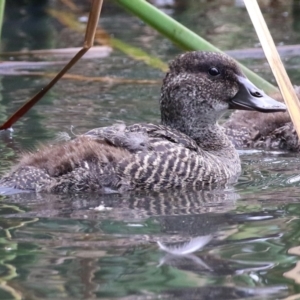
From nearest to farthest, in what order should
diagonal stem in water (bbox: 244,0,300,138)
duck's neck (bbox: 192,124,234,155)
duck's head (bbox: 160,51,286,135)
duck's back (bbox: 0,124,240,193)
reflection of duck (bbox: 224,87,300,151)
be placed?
1. diagonal stem in water (bbox: 244,0,300,138)
2. duck's back (bbox: 0,124,240,193)
3. duck's head (bbox: 160,51,286,135)
4. duck's neck (bbox: 192,124,234,155)
5. reflection of duck (bbox: 224,87,300,151)

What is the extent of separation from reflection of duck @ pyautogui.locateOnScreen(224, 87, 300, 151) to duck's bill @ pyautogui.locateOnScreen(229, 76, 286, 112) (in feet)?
2.93

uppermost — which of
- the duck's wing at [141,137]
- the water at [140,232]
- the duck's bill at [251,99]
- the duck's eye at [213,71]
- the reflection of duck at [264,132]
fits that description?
the duck's eye at [213,71]

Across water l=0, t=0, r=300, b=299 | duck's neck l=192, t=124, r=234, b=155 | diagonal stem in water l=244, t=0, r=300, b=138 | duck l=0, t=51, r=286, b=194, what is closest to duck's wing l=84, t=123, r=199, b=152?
duck l=0, t=51, r=286, b=194

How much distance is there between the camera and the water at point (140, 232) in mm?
3701

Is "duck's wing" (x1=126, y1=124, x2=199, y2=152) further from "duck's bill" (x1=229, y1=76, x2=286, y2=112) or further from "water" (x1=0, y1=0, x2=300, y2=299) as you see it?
"duck's bill" (x1=229, y1=76, x2=286, y2=112)

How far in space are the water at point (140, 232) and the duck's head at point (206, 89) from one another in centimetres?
49

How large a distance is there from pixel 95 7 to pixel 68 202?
1.20 m

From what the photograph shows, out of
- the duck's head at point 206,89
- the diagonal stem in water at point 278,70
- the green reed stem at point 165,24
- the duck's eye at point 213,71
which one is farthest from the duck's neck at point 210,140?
the diagonal stem in water at point 278,70

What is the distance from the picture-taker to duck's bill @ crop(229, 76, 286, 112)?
6000mm

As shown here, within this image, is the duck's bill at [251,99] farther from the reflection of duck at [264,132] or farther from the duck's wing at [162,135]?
the reflection of duck at [264,132]

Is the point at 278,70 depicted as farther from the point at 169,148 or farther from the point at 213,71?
the point at 213,71

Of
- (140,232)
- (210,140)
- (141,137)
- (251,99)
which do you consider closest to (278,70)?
(140,232)

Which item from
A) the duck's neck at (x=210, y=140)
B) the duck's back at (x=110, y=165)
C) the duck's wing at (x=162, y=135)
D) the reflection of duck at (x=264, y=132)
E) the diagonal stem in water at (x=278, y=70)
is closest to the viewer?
the diagonal stem in water at (x=278, y=70)

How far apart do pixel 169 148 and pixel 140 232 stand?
41.4 inches
